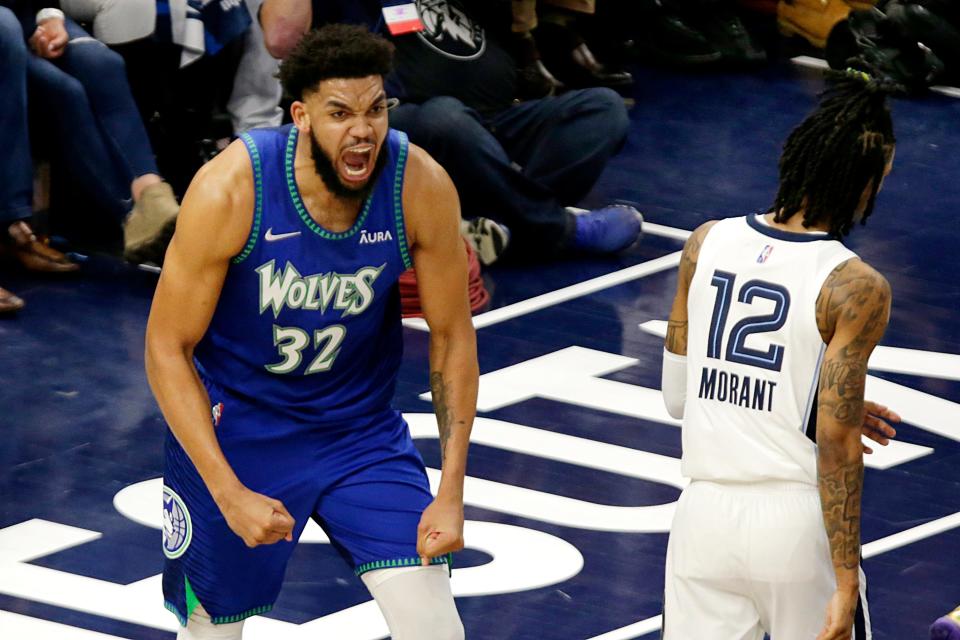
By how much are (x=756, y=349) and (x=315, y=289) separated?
0.97m

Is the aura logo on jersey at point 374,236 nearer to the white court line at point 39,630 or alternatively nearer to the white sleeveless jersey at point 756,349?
the white sleeveless jersey at point 756,349

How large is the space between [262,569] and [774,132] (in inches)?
231

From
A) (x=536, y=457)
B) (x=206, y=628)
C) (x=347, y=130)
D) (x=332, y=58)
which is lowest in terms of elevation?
(x=536, y=457)

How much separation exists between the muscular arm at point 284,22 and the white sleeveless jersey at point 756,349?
4.20 metres

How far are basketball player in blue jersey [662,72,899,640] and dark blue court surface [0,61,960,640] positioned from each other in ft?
0.42

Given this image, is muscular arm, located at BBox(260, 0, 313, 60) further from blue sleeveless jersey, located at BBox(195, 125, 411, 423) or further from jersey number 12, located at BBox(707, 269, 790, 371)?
jersey number 12, located at BBox(707, 269, 790, 371)

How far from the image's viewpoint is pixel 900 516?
575cm

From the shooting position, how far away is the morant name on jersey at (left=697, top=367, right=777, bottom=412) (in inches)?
146

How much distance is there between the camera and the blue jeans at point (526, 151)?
757 centimetres

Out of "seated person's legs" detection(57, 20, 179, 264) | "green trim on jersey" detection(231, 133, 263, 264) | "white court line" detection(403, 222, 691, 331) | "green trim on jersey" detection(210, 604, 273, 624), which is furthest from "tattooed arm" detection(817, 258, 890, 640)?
"seated person's legs" detection(57, 20, 179, 264)

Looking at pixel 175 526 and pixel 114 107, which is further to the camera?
pixel 114 107

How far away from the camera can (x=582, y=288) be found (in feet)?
24.9

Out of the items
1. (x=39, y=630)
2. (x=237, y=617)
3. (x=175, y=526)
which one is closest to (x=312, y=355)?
(x=175, y=526)

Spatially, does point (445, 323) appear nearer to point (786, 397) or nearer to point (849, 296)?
point (786, 397)
